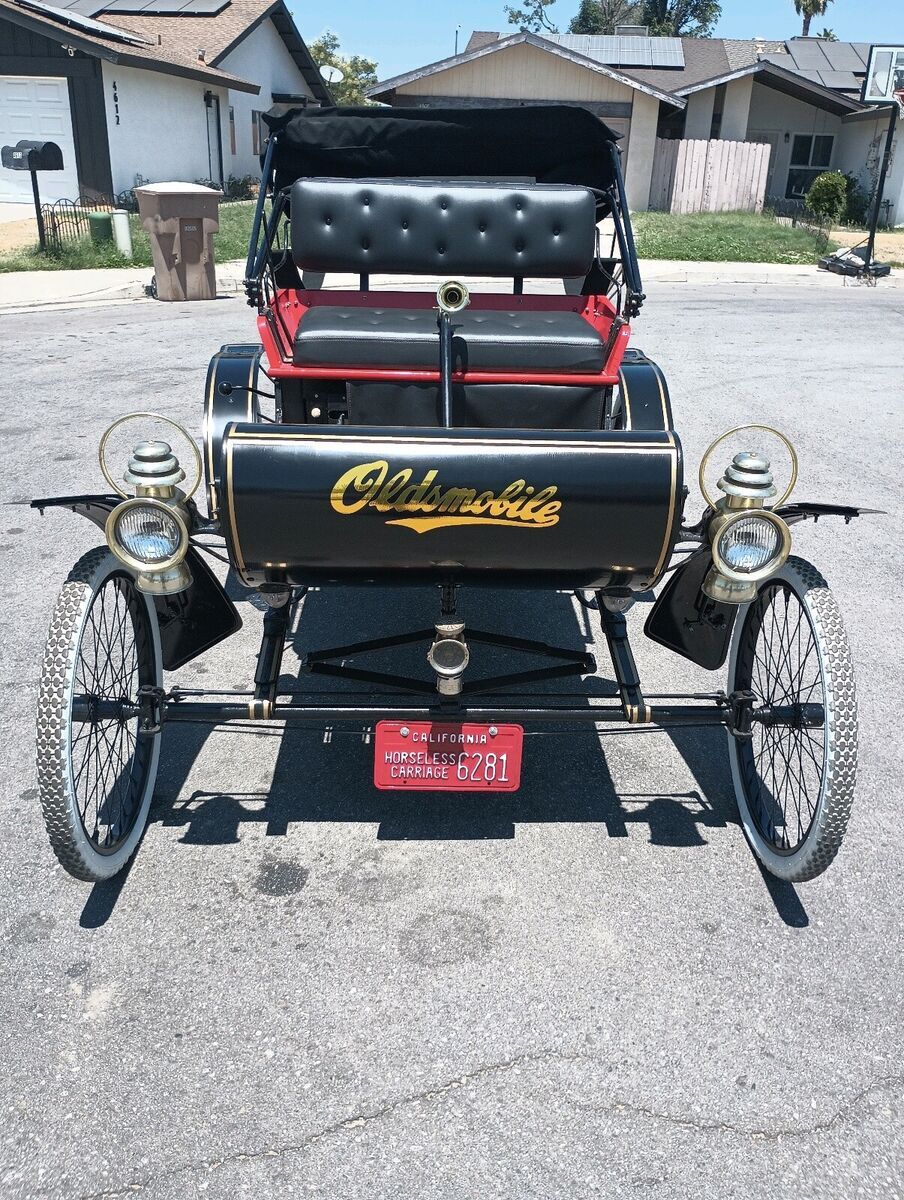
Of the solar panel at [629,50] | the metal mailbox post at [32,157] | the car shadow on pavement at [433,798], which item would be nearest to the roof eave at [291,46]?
the solar panel at [629,50]

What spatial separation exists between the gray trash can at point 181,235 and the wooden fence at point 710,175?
18057 millimetres

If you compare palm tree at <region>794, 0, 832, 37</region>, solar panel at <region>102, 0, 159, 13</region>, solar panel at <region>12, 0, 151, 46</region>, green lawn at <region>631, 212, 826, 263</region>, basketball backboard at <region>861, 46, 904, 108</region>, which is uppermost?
palm tree at <region>794, 0, 832, 37</region>

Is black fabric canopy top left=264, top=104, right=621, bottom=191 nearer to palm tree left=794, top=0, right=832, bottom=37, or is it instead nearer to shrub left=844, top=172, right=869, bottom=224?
shrub left=844, top=172, right=869, bottom=224

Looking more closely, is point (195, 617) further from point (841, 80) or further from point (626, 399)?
point (841, 80)

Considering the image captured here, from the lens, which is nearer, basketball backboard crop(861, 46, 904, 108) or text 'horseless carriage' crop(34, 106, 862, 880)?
text 'horseless carriage' crop(34, 106, 862, 880)

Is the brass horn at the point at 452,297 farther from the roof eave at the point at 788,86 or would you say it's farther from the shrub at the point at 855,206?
the roof eave at the point at 788,86

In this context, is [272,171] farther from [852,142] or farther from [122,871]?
[852,142]

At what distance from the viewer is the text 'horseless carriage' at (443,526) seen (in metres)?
2.74

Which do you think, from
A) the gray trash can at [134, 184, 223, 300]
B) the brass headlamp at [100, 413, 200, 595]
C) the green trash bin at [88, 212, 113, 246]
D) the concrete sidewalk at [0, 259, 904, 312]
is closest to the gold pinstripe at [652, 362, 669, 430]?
the brass headlamp at [100, 413, 200, 595]

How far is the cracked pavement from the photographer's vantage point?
2.30 m

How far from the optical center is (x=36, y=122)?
923 inches

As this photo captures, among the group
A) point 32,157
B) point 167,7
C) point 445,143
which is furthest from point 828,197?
point 445,143

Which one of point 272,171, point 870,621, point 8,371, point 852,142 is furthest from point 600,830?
point 852,142

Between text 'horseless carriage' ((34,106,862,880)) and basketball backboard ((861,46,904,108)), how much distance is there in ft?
64.5
